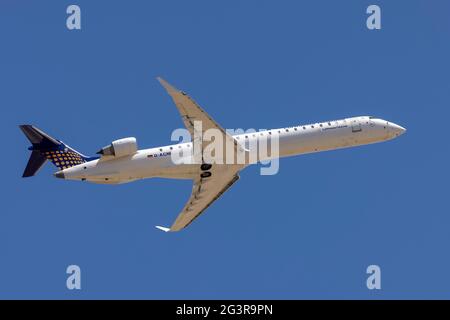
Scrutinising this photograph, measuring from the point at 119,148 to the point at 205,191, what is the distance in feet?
21.0

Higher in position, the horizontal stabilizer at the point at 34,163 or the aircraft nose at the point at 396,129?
the aircraft nose at the point at 396,129

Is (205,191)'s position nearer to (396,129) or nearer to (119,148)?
(119,148)

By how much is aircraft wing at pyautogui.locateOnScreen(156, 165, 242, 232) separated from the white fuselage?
1.46m

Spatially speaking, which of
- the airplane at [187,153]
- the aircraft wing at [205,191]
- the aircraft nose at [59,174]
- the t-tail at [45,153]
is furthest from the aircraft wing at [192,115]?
the aircraft nose at [59,174]

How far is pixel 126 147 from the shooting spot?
47.9 m

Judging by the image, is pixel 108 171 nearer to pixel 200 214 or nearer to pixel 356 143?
pixel 200 214

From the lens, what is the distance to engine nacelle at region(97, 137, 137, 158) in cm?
4772

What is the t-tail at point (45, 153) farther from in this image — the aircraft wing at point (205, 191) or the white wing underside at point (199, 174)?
the aircraft wing at point (205, 191)

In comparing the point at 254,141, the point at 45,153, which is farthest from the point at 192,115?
the point at 45,153

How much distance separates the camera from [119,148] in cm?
4775

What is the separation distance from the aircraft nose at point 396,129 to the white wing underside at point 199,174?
996 centimetres

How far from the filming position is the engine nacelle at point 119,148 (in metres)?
47.7

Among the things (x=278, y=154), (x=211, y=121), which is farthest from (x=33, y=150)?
(x=278, y=154)

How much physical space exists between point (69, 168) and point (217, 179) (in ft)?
27.7
